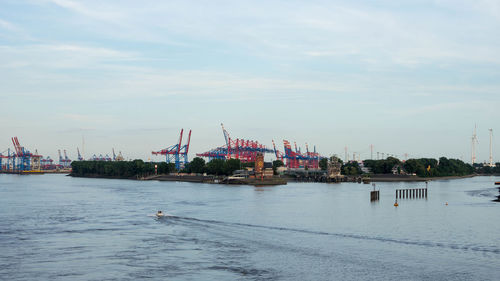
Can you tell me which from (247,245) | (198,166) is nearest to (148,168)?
(198,166)

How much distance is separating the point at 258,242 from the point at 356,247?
628 centimetres

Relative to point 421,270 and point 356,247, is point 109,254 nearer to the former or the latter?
point 356,247

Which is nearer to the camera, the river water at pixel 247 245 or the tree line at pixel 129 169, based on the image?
the river water at pixel 247 245

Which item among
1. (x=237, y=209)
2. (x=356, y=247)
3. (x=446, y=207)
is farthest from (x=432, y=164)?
(x=356, y=247)

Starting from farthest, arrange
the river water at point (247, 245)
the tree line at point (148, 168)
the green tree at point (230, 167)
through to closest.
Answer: the tree line at point (148, 168) → the green tree at point (230, 167) → the river water at point (247, 245)

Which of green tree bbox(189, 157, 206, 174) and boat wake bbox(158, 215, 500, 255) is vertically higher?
green tree bbox(189, 157, 206, 174)

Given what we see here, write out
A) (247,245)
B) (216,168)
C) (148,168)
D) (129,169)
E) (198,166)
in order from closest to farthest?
(247,245) → (216,168) → (198,166) → (148,168) → (129,169)

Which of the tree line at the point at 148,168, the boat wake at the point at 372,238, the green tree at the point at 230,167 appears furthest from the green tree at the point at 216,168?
the boat wake at the point at 372,238

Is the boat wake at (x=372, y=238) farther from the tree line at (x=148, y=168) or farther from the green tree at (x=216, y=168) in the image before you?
the tree line at (x=148, y=168)

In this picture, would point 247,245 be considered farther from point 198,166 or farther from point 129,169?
point 129,169

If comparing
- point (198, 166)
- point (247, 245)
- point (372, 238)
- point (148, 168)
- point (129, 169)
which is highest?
point (198, 166)

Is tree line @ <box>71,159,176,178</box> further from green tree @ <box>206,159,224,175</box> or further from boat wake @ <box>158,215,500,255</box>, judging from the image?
boat wake @ <box>158,215,500,255</box>

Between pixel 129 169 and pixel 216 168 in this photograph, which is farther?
pixel 129 169

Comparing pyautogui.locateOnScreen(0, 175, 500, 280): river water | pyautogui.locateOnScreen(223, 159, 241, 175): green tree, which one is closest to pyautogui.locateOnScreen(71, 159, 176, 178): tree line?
pyautogui.locateOnScreen(223, 159, 241, 175): green tree
